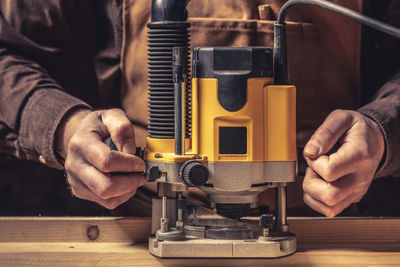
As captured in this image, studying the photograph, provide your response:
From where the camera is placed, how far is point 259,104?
1023 mm

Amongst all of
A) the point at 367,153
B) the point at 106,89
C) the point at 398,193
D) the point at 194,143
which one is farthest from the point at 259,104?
the point at 398,193

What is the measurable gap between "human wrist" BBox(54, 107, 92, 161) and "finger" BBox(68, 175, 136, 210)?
0.18 metres

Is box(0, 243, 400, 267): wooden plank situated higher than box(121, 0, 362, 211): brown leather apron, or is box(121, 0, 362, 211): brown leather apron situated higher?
box(121, 0, 362, 211): brown leather apron

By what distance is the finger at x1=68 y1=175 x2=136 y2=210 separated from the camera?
3.73ft

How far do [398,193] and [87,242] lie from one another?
0.89 meters

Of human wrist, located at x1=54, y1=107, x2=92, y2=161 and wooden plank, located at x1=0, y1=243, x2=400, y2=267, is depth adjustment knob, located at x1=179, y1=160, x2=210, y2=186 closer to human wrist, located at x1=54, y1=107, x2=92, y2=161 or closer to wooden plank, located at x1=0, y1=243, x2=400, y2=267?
wooden plank, located at x1=0, y1=243, x2=400, y2=267

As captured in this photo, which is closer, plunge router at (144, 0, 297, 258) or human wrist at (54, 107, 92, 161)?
plunge router at (144, 0, 297, 258)

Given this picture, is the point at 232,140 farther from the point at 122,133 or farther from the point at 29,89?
the point at 29,89

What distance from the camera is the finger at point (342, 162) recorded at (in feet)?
3.49

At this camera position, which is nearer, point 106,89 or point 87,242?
point 87,242

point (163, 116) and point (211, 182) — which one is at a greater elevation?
point (163, 116)

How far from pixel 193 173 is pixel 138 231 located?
26cm

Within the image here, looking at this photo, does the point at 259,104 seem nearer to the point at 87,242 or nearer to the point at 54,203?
the point at 87,242

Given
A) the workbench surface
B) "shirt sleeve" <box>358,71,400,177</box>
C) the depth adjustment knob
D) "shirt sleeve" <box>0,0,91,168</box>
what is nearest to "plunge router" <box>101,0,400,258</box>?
the depth adjustment knob
